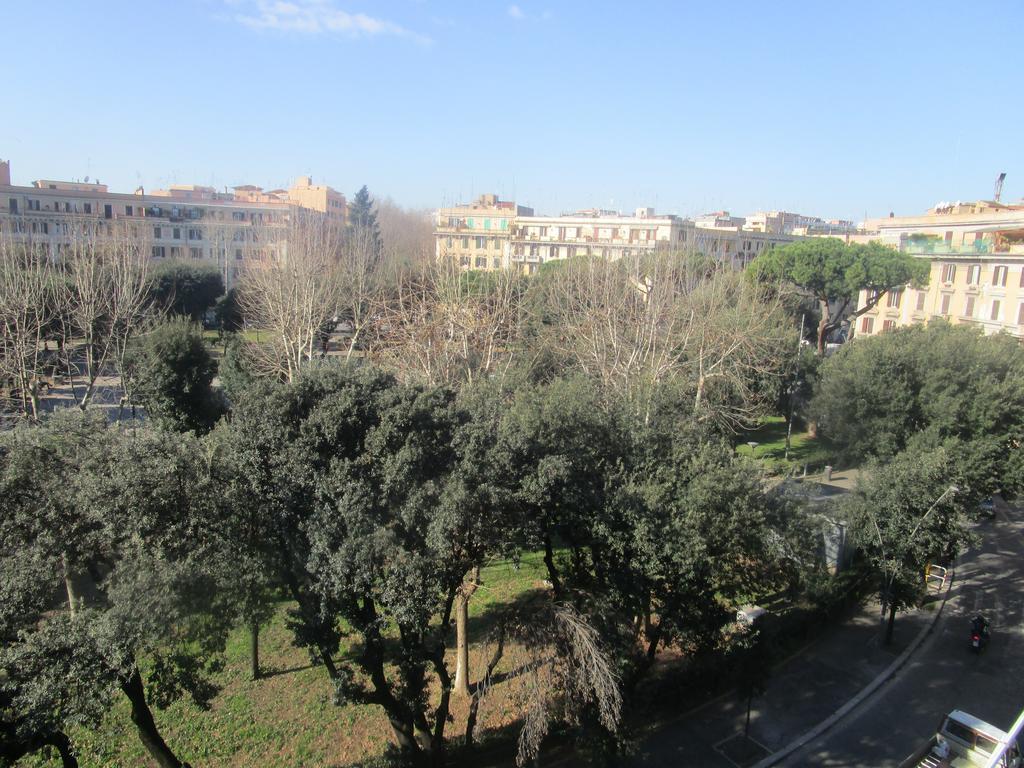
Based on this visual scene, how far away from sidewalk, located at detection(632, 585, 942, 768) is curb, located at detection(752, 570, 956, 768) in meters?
0.07

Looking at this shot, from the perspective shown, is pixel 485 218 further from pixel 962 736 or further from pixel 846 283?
pixel 962 736

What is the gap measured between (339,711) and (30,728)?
5404 millimetres

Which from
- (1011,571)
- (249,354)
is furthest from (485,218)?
(1011,571)

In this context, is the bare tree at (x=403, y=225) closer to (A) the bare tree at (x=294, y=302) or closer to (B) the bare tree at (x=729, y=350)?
(A) the bare tree at (x=294, y=302)

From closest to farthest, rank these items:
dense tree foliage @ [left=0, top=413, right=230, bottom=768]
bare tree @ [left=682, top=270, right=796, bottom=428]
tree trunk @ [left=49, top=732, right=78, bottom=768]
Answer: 1. dense tree foliage @ [left=0, top=413, right=230, bottom=768]
2. tree trunk @ [left=49, top=732, right=78, bottom=768]
3. bare tree @ [left=682, top=270, right=796, bottom=428]

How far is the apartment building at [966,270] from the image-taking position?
33.1 meters

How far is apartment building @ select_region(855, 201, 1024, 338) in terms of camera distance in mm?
33062

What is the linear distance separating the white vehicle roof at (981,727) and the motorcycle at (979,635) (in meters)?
3.94

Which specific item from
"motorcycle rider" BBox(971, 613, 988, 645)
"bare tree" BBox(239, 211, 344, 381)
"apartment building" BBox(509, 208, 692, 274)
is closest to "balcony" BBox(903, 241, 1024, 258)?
"apartment building" BBox(509, 208, 692, 274)

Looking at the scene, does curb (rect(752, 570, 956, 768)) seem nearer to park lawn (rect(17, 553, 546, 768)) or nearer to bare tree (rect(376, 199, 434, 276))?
park lawn (rect(17, 553, 546, 768))

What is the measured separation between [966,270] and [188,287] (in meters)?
42.8

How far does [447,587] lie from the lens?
8773 millimetres

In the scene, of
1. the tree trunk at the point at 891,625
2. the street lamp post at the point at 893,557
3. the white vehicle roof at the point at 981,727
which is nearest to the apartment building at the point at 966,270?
the street lamp post at the point at 893,557

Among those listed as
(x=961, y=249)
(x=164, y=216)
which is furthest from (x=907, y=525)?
(x=164, y=216)
